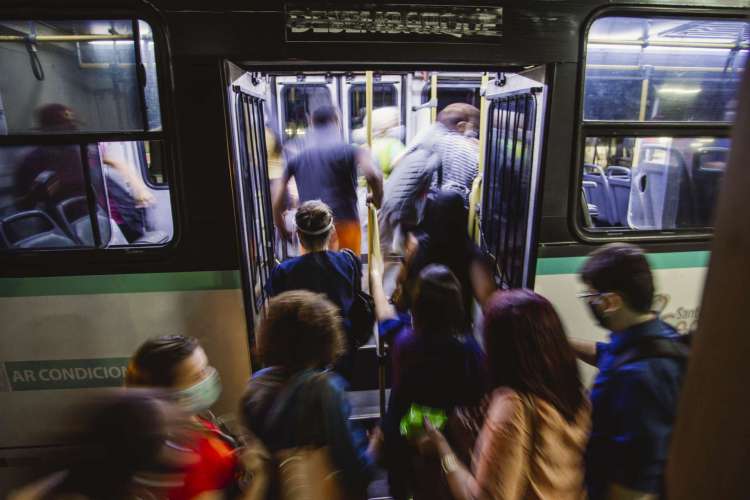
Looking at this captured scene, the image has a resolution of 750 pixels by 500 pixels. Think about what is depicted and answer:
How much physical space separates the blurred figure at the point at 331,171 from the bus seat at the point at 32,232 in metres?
1.44

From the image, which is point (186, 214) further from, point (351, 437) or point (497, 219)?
point (497, 219)

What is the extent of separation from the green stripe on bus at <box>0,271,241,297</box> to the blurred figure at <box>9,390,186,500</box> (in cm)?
130

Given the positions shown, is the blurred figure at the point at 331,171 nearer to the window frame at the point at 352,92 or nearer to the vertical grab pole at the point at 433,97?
the vertical grab pole at the point at 433,97

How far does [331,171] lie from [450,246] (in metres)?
1.07

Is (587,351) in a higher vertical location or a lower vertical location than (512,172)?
lower

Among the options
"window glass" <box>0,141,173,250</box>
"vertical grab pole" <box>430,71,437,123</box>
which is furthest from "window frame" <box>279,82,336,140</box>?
"window glass" <box>0,141,173,250</box>

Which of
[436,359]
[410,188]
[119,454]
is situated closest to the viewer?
[119,454]

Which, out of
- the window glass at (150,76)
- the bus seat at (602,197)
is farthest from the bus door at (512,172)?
the window glass at (150,76)

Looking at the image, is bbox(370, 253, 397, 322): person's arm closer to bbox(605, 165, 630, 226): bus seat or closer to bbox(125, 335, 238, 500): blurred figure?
bbox(125, 335, 238, 500): blurred figure

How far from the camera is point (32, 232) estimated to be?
2.40 metres

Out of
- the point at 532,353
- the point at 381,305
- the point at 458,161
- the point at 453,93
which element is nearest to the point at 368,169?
the point at 458,161

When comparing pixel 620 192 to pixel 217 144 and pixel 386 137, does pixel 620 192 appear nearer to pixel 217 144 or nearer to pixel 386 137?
pixel 386 137

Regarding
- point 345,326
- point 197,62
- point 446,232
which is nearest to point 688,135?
point 446,232

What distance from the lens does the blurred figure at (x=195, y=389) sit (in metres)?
1.41
